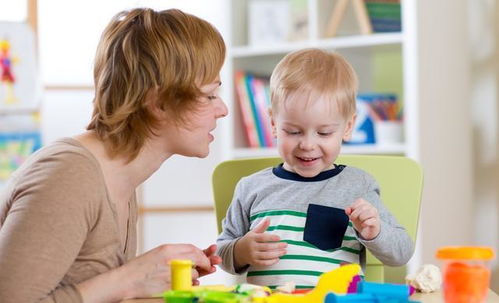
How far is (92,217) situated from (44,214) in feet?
0.31

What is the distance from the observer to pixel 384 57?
3.38m

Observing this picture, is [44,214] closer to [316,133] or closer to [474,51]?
[316,133]

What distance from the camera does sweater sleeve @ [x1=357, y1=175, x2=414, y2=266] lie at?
1475 millimetres

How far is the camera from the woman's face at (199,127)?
1.55 m

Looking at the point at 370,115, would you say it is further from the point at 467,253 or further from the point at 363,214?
the point at 467,253

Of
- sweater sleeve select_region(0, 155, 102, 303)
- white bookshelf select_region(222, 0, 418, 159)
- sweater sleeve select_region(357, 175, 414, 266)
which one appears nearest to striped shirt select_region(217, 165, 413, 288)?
sweater sleeve select_region(357, 175, 414, 266)

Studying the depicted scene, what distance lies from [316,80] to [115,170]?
0.42 metres

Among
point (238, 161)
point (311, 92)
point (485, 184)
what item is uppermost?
point (311, 92)

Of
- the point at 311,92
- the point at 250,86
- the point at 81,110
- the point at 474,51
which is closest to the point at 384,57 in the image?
the point at 474,51

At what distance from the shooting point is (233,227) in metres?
1.70

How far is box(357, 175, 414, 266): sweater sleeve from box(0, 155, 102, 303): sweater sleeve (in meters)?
0.50

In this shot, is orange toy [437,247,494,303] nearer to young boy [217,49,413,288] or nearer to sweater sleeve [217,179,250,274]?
young boy [217,49,413,288]

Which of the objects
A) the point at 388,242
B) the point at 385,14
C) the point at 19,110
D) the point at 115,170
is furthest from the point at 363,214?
the point at 19,110

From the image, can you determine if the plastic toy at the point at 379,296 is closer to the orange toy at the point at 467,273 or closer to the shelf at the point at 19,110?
the orange toy at the point at 467,273
